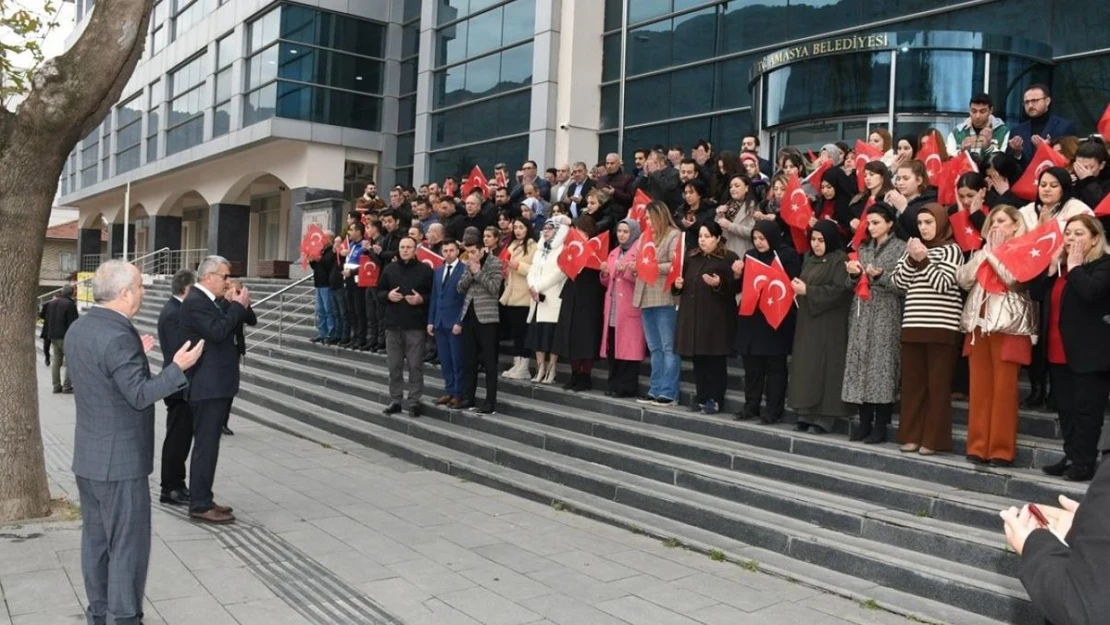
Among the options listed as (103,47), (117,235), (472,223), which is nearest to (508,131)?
(472,223)

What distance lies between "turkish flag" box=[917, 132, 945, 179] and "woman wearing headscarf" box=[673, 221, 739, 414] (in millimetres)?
2009

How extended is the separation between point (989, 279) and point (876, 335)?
3.35ft

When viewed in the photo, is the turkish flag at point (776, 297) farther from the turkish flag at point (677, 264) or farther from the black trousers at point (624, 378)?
the black trousers at point (624, 378)

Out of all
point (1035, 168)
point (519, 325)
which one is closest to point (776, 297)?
point (1035, 168)

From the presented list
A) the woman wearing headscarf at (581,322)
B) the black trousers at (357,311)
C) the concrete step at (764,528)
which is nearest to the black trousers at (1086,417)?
the concrete step at (764,528)

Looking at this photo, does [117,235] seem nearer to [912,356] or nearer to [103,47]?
[103,47]

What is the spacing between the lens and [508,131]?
2148 cm

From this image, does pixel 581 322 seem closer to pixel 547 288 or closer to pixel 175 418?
pixel 547 288

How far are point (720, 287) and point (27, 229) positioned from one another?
19.4 feet

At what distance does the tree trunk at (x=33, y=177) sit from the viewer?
6.39m

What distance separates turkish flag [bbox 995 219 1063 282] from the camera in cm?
573

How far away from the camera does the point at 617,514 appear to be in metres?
7.12

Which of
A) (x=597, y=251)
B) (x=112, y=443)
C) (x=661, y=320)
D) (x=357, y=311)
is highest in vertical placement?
(x=597, y=251)

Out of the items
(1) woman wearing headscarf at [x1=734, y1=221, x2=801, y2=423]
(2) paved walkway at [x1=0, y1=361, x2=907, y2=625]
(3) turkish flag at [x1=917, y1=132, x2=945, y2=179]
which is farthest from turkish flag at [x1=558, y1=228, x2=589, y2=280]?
(3) turkish flag at [x1=917, y1=132, x2=945, y2=179]
